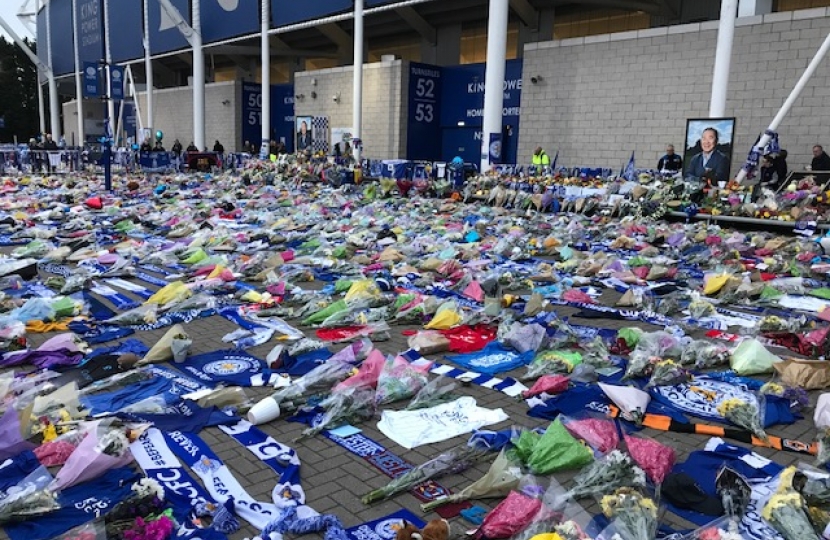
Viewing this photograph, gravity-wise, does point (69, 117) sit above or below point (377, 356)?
above

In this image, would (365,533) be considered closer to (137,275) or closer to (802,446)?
(802,446)

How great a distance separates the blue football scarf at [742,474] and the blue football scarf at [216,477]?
2.04 meters

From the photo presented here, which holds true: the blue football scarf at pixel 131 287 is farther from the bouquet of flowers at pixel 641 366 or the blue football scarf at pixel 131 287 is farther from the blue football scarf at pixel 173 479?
the bouquet of flowers at pixel 641 366

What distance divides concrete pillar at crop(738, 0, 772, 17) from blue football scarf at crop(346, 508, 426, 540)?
62.8 ft

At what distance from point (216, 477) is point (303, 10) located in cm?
2980

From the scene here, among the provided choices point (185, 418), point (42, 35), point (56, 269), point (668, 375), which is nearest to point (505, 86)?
point (56, 269)

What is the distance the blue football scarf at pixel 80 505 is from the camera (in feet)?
9.97

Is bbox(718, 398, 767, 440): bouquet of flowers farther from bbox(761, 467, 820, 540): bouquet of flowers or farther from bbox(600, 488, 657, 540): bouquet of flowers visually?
bbox(600, 488, 657, 540): bouquet of flowers

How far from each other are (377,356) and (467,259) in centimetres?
499

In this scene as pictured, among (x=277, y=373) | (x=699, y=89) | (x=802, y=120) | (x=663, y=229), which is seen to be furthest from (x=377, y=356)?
(x=699, y=89)

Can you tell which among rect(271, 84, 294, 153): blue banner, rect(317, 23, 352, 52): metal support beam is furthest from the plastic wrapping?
rect(271, 84, 294, 153): blue banner

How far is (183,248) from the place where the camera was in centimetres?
1051

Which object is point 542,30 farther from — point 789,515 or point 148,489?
point 148,489

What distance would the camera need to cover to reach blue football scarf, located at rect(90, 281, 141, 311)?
7.29 meters
